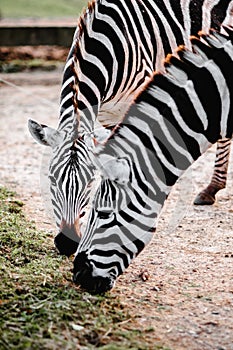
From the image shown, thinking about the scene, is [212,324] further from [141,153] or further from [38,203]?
[38,203]

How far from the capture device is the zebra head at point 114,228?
4176mm

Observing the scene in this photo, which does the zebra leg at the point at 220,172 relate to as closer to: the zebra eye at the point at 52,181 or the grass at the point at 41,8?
the zebra eye at the point at 52,181

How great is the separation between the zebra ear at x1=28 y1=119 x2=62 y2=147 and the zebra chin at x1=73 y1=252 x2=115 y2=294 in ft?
4.09

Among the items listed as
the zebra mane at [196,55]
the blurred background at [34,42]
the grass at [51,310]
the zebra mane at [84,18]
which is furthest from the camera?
the blurred background at [34,42]

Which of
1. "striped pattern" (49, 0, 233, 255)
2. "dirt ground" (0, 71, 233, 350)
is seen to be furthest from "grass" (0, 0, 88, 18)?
"striped pattern" (49, 0, 233, 255)

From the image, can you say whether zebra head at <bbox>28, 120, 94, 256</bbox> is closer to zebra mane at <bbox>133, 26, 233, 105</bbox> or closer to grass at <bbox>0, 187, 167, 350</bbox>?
grass at <bbox>0, 187, 167, 350</bbox>

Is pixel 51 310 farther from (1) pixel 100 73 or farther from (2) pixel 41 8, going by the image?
(2) pixel 41 8

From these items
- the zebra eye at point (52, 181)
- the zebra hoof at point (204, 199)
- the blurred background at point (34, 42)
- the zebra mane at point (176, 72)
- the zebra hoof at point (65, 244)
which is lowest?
the blurred background at point (34, 42)

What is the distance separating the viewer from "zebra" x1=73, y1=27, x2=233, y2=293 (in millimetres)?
4180

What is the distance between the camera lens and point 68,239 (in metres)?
4.95

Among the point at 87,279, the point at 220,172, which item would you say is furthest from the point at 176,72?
the point at 220,172

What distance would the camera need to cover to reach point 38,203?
6992 mm

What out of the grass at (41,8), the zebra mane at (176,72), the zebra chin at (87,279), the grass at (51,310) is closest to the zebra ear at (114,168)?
the zebra mane at (176,72)

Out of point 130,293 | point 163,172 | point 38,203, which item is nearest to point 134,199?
point 163,172
